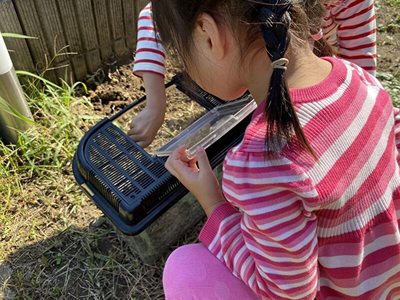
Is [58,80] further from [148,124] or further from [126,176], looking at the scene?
[126,176]

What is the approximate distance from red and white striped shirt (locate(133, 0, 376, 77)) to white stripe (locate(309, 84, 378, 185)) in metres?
0.62

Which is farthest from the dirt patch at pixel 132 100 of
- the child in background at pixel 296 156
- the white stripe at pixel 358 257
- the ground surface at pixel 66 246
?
the white stripe at pixel 358 257

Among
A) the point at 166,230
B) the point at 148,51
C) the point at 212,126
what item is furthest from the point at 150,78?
the point at 166,230

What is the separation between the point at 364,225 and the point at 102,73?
1.48 meters

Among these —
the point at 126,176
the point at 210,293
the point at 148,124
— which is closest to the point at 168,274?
the point at 210,293

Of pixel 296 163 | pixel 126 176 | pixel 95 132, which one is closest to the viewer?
pixel 296 163

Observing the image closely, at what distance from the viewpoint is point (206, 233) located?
40.9 inches

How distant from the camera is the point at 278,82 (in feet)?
2.44

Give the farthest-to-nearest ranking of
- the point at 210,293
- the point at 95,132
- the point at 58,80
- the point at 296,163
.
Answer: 1. the point at 58,80
2. the point at 95,132
3. the point at 210,293
4. the point at 296,163

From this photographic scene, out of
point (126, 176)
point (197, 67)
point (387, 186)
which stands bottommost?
point (126, 176)

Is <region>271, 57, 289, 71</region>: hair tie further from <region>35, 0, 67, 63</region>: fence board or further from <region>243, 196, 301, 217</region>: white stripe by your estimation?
<region>35, 0, 67, 63</region>: fence board

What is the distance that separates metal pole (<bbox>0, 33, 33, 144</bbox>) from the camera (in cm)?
148

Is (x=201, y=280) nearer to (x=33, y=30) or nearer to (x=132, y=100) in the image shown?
(x=132, y=100)

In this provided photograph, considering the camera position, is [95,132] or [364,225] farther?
[95,132]
